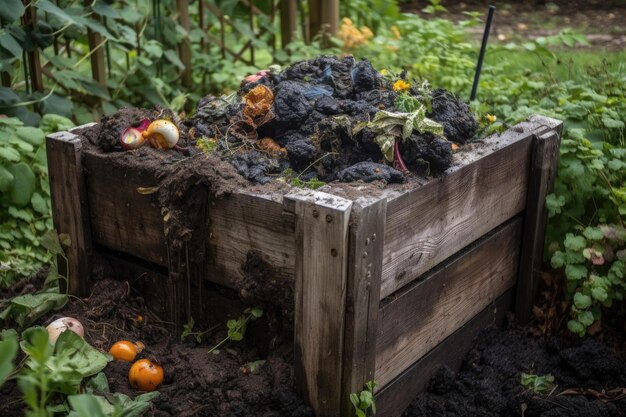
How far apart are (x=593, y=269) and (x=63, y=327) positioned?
6.63 ft

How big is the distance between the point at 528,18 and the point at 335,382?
6468 mm

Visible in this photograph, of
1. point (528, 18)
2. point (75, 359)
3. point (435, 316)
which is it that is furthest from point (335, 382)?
point (528, 18)

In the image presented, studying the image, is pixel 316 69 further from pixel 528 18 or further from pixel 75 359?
pixel 528 18

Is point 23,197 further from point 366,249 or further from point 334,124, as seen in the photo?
point 366,249

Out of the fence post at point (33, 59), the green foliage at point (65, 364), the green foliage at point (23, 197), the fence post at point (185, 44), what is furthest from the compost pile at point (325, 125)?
the fence post at point (185, 44)

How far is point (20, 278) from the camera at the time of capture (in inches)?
143

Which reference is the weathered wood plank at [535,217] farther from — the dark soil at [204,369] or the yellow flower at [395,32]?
the yellow flower at [395,32]

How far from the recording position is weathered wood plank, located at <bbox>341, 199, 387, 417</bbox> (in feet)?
7.41

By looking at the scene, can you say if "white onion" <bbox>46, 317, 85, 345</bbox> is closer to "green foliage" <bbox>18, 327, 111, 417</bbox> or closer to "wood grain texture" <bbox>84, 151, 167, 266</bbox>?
"green foliage" <bbox>18, 327, 111, 417</bbox>

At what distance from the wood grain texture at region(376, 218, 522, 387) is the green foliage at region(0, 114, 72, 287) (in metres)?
1.83

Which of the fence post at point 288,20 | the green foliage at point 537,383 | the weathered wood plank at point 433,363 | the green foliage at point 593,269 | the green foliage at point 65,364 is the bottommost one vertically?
the green foliage at point 537,383

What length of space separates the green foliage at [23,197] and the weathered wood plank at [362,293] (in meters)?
1.84

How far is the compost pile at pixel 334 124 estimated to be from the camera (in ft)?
8.58

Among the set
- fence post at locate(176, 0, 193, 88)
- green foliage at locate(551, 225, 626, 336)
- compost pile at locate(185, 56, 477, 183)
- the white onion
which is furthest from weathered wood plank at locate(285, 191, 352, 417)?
fence post at locate(176, 0, 193, 88)
